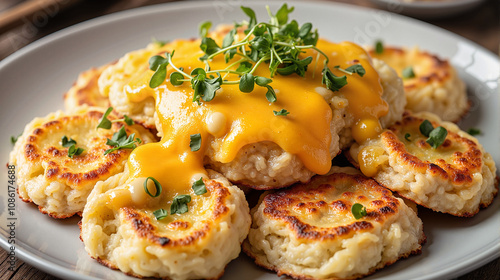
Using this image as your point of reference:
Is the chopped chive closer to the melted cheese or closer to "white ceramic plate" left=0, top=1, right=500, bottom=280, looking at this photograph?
the melted cheese

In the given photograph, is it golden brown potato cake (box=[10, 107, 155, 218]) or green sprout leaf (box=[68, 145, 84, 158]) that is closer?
golden brown potato cake (box=[10, 107, 155, 218])

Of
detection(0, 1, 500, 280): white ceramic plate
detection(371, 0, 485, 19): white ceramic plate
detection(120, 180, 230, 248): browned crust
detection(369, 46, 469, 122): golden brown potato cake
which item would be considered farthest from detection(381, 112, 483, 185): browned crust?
detection(371, 0, 485, 19): white ceramic plate

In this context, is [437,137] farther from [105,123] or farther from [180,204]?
[105,123]

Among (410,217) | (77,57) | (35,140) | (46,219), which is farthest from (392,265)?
(77,57)

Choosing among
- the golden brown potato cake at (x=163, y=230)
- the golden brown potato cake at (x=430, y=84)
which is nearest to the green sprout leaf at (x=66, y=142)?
the golden brown potato cake at (x=163, y=230)

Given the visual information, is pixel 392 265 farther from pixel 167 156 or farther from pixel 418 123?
pixel 167 156

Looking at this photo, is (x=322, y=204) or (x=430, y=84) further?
(x=430, y=84)

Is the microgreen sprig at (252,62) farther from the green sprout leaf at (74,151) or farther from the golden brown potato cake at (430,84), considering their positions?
the golden brown potato cake at (430,84)

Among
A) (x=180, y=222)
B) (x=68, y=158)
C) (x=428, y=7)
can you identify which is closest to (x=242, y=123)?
(x=180, y=222)
